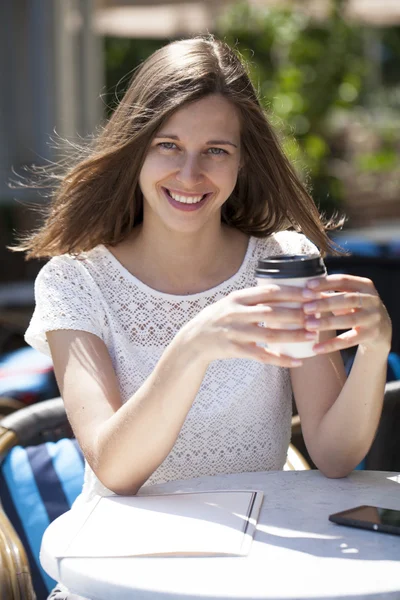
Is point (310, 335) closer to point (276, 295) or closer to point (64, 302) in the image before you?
point (276, 295)

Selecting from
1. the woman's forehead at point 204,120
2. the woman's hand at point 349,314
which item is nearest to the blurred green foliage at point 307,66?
the woman's forehead at point 204,120

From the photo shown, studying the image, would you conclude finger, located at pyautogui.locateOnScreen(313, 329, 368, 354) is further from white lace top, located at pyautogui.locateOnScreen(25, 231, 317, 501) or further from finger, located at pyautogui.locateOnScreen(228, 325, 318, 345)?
white lace top, located at pyautogui.locateOnScreen(25, 231, 317, 501)

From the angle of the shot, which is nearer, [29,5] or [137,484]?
[137,484]

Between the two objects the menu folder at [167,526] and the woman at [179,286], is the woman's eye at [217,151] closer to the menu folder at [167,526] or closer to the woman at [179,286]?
the woman at [179,286]

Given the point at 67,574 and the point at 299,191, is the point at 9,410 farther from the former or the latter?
the point at 67,574

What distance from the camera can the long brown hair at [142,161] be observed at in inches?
74.7

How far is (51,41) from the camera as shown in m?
6.80

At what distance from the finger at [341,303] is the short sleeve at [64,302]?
0.61 metres

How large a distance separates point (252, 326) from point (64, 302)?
2.06 feet

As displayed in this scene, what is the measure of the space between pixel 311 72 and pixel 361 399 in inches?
311

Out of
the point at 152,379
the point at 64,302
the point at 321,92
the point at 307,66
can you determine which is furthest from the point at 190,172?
the point at 307,66

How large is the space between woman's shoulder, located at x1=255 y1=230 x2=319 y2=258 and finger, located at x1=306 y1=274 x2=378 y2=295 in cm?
64

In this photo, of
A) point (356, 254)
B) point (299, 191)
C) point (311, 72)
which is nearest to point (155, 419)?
point (299, 191)

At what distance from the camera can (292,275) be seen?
1352mm
